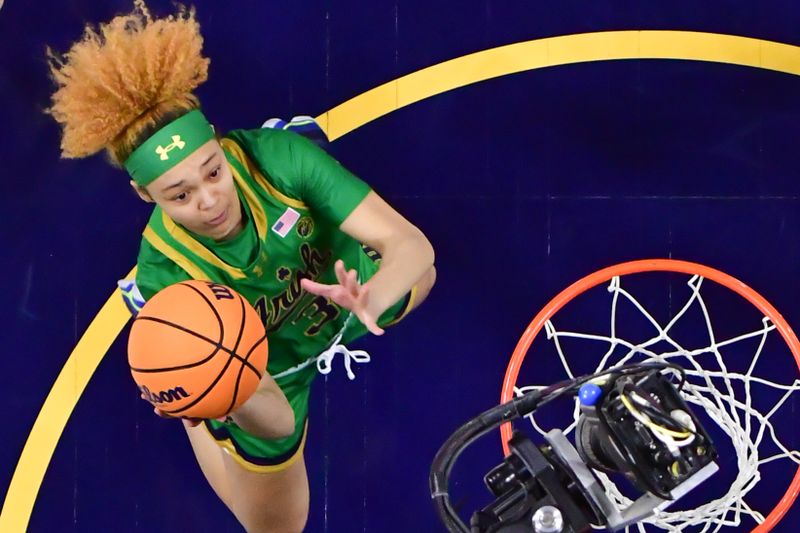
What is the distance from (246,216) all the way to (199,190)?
268 mm

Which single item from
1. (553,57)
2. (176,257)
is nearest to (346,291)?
(176,257)

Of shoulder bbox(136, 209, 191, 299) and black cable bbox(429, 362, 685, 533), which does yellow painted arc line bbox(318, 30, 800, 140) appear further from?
black cable bbox(429, 362, 685, 533)

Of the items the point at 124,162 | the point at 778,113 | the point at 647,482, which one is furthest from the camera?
the point at 778,113

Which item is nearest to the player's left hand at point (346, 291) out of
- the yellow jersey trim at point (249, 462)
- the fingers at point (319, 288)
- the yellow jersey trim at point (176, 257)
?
the fingers at point (319, 288)

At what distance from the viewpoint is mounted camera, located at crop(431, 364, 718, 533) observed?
341 cm

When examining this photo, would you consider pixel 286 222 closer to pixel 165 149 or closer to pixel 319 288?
pixel 165 149

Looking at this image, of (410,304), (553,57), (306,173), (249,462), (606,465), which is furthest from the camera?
(553,57)

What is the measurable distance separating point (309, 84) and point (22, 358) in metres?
1.55

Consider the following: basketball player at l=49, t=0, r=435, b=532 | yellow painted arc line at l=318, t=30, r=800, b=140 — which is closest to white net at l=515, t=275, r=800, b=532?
basketball player at l=49, t=0, r=435, b=532

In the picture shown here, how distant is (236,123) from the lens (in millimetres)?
4969

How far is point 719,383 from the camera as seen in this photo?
484cm

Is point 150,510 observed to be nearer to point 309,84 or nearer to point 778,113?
point 309,84

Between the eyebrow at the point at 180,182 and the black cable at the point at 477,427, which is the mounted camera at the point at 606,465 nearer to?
the black cable at the point at 477,427

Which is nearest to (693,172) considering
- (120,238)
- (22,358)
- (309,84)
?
(309,84)
